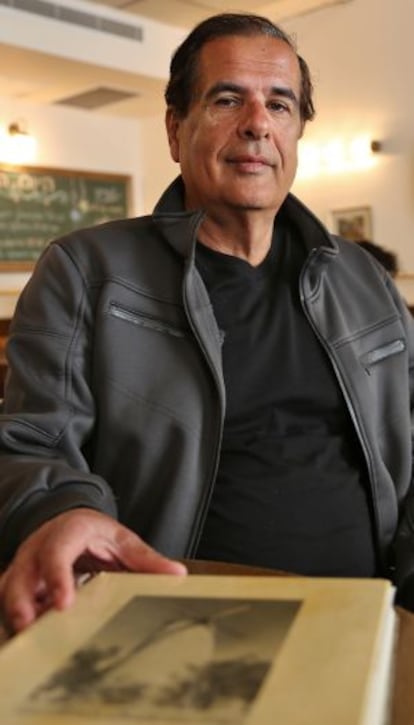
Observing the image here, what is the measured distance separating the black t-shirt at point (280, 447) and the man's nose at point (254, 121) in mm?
196

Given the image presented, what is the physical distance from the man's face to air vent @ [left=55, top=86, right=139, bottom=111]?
17.6 ft

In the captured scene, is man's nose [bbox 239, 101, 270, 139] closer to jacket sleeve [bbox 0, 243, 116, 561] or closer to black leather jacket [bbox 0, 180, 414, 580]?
black leather jacket [bbox 0, 180, 414, 580]

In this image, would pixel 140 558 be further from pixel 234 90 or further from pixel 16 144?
pixel 16 144

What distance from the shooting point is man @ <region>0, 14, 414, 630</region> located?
117cm

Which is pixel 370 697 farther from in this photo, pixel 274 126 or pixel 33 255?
pixel 33 255

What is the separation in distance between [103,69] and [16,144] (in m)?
1.51

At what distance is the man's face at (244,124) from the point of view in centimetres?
134

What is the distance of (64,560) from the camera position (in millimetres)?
715

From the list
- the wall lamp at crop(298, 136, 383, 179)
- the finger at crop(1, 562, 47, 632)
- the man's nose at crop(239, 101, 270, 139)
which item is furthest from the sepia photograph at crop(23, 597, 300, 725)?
the wall lamp at crop(298, 136, 383, 179)

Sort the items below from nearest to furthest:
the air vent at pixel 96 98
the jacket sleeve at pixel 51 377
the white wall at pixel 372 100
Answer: the jacket sleeve at pixel 51 377
the white wall at pixel 372 100
the air vent at pixel 96 98

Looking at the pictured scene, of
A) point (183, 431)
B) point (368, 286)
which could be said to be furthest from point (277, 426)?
point (368, 286)

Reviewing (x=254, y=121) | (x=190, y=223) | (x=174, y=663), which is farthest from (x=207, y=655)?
(x=254, y=121)

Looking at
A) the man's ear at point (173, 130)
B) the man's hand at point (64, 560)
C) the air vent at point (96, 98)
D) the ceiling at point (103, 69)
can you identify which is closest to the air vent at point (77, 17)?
the ceiling at point (103, 69)

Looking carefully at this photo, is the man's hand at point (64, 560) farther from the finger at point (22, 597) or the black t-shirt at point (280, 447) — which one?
the black t-shirt at point (280, 447)
